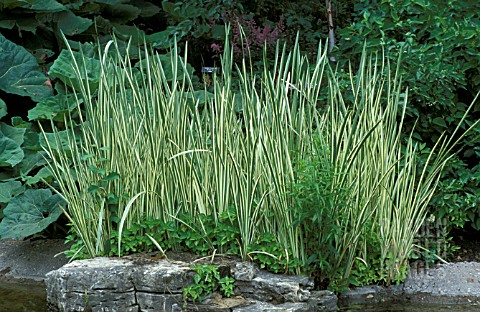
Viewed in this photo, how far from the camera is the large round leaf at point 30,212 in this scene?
4297 mm

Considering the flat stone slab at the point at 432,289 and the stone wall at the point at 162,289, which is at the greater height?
the stone wall at the point at 162,289

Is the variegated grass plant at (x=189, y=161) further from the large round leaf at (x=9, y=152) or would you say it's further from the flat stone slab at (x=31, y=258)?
the large round leaf at (x=9, y=152)

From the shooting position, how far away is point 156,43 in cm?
Result: 633

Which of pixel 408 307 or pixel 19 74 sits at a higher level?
pixel 19 74

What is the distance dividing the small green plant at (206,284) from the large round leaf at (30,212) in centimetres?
132

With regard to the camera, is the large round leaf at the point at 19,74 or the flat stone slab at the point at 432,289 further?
the large round leaf at the point at 19,74

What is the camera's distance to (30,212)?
4.44m

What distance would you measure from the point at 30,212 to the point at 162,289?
1.40 meters

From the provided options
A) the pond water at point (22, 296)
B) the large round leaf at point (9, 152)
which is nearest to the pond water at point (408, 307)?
the pond water at point (22, 296)

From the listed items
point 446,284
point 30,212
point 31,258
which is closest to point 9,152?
point 30,212

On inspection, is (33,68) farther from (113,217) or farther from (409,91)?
(409,91)

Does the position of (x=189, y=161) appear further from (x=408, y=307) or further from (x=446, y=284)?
(x=446, y=284)

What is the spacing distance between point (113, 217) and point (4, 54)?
229 centimetres

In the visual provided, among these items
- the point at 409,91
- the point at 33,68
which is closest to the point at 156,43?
the point at 33,68
